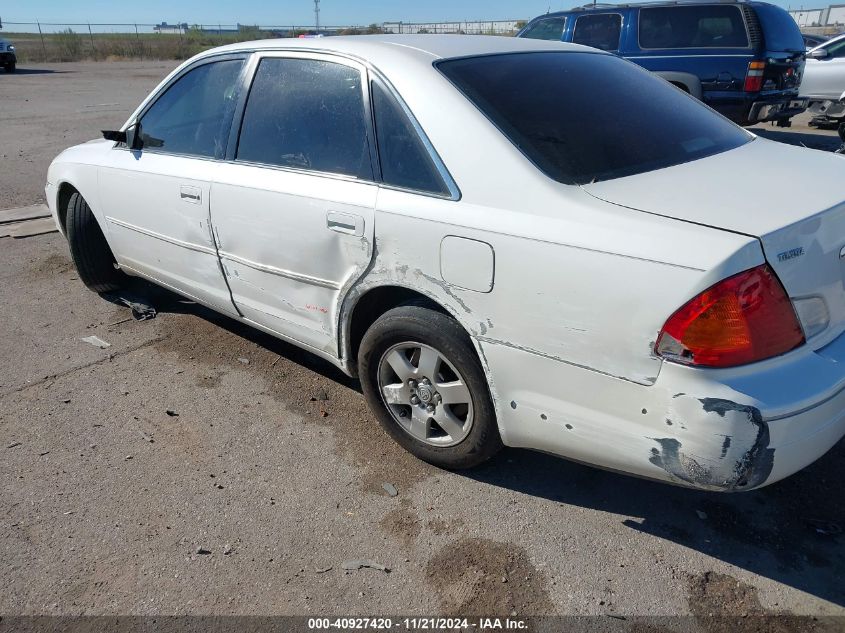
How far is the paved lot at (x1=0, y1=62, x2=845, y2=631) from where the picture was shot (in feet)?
7.57

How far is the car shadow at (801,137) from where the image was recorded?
409 inches

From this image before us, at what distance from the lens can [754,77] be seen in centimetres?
897

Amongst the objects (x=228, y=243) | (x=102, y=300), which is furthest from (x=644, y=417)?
(x=102, y=300)

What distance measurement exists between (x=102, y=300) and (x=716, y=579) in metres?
4.35

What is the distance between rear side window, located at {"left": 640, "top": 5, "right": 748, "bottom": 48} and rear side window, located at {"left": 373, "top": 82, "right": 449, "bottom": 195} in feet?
26.7

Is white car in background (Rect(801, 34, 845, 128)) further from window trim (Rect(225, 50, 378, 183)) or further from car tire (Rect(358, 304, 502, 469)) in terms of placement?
car tire (Rect(358, 304, 502, 469))

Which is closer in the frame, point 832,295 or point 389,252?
point 832,295

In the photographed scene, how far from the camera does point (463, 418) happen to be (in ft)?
9.23

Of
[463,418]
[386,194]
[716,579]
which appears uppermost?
[386,194]

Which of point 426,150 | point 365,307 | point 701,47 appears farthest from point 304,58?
point 701,47

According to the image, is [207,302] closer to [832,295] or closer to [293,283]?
[293,283]

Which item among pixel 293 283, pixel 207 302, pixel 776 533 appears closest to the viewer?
pixel 776 533

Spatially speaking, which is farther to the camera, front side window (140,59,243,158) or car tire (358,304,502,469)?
front side window (140,59,243,158)

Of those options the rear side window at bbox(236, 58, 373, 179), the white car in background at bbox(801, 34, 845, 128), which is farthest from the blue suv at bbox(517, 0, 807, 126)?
the rear side window at bbox(236, 58, 373, 179)
